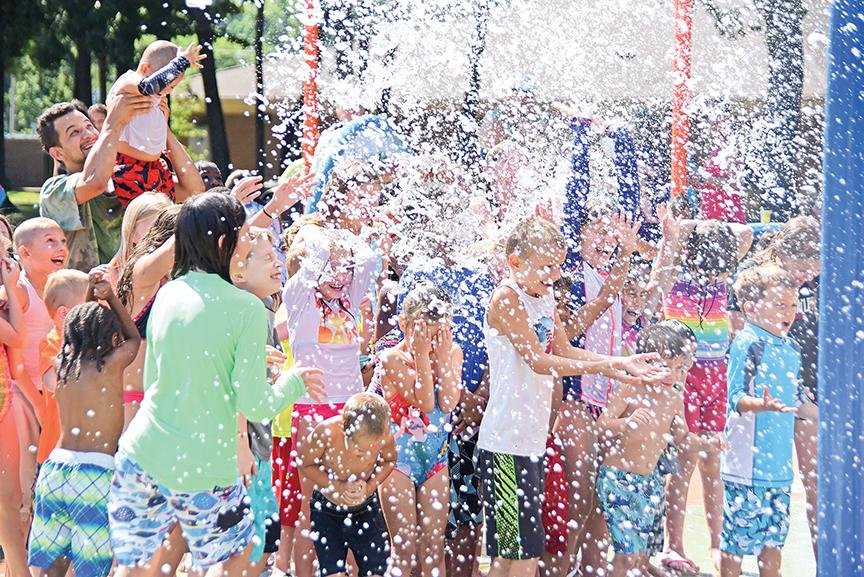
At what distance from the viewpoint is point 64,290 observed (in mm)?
4754

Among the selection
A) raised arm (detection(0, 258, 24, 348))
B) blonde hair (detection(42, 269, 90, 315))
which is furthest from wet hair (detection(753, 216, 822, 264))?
raised arm (detection(0, 258, 24, 348))

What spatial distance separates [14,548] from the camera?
475 centimetres

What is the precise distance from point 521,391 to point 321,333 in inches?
34.9

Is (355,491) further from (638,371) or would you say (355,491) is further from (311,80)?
(311,80)

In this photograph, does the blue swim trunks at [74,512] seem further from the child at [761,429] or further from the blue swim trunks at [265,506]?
the child at [761,429]

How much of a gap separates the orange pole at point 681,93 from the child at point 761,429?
5.91 feet

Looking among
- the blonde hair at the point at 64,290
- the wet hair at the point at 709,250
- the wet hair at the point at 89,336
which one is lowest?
the wet hair at the point at 89,336

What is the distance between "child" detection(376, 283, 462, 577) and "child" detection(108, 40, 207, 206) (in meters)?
1.33

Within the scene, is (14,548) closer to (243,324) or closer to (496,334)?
(243,324)

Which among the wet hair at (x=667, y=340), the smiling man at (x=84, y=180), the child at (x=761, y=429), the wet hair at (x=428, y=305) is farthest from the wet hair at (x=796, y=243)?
the smiling man at (x=84, y=180)

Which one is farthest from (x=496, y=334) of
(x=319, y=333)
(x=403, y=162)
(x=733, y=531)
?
(x=403, y=162)

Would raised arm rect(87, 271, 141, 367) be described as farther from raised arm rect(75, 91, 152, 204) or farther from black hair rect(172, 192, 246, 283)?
raised arm rect(75, 91, 152, 204)

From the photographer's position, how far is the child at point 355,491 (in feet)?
14.8

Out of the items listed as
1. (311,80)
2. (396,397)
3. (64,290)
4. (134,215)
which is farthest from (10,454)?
(311,80)
